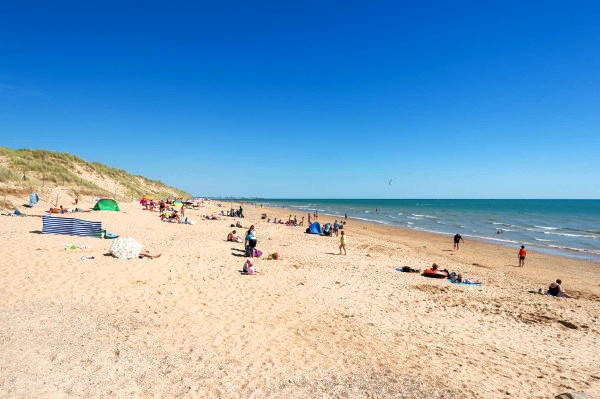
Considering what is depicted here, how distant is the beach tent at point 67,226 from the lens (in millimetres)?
15617

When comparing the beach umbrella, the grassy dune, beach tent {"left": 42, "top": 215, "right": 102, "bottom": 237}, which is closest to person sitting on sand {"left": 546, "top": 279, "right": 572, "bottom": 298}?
the beach umbrella

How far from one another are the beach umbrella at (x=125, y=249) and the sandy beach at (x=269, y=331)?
0.54 metres

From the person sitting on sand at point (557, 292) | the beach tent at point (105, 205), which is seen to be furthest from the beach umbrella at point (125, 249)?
the beach tent at point (105, 205)

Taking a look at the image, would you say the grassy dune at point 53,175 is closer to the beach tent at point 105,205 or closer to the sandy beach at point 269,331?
the beach tent at point 105,205

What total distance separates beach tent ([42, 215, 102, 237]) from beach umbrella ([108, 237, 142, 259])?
4.60 meters

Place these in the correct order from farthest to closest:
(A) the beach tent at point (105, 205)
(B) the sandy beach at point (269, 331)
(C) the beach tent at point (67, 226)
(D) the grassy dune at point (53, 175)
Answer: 1. (A) the beach tent at point (105, 205)
2. (D) the grassy dune at point (53, 175)
3. (C) the beach tent at point (67, 226)
4. (B) the sandy beach at point (269, 331)

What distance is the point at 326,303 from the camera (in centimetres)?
980

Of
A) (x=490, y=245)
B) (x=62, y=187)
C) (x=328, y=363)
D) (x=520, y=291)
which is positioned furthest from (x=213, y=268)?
(x=62, y=187)

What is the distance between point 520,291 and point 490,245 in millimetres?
16395

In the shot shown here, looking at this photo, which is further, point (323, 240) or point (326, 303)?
point (323, 240)

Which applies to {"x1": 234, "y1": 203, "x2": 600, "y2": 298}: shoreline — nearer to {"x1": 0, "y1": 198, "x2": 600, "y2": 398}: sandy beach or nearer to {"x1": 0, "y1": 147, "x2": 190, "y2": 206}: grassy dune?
{"x1": 0, "y1": 198, "x2": 600, "y2": 398}: sandy beach

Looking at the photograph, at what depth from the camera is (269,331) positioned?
7.46 m

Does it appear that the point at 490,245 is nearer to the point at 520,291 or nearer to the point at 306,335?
the point at 520,291

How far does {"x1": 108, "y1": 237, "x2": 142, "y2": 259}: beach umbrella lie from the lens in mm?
12500
